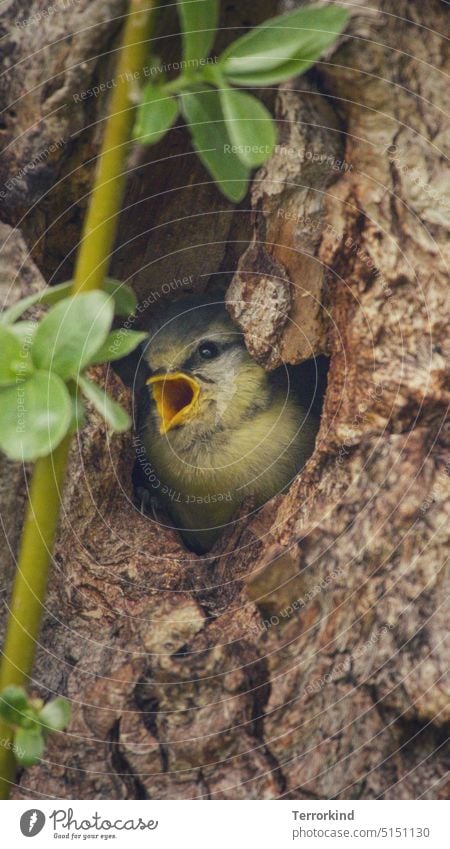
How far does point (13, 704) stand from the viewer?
803 millimetres

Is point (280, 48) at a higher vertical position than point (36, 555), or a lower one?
higher

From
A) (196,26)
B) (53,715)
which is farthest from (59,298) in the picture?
(53,715)

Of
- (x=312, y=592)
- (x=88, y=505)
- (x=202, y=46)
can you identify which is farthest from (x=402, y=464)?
(x=202, y=46)

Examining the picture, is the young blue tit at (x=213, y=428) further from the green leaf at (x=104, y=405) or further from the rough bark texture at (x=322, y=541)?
the green leaf at (x=104, y=405)

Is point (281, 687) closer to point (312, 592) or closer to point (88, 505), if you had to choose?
point (312, 592)

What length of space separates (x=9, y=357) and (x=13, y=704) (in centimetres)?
33

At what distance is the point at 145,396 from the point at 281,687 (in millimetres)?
816

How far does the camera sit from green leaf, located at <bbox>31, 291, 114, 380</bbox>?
73 centimetres

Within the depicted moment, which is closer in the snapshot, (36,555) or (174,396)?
(36,555)
